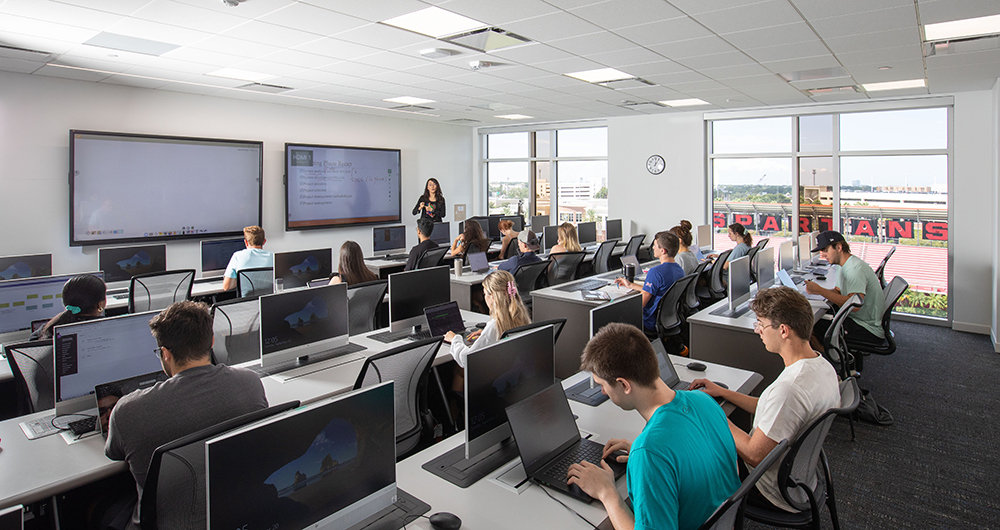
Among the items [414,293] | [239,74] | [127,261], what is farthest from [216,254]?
[414,293]

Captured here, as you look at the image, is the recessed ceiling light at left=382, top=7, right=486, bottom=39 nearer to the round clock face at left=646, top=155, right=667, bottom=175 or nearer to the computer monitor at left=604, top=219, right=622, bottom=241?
the computer monitor at left=604, top=219, right=622, bottom=241

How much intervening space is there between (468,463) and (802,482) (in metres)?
1.31

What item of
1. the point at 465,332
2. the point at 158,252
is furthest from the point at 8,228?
the point at 465,332

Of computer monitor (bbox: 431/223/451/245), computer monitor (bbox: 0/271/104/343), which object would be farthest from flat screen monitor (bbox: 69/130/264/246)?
computer monitor (bbox: 0/271/104/343)

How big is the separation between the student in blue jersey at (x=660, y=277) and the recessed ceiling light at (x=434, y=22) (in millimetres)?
2330

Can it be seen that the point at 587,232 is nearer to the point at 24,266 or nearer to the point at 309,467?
the point at 24,266

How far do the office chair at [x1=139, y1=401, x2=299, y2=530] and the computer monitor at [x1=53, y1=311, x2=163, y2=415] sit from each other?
928 millimetres

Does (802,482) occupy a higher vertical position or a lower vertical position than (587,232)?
lower

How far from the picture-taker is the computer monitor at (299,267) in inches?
212

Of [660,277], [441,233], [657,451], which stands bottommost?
[657,451]

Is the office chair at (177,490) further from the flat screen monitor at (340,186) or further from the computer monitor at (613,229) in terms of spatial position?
the computer monitor at (613,229)

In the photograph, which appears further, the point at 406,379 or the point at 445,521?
the point at 406,379

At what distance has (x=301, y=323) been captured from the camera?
3.20 m

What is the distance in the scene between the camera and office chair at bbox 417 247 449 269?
6.69 m
